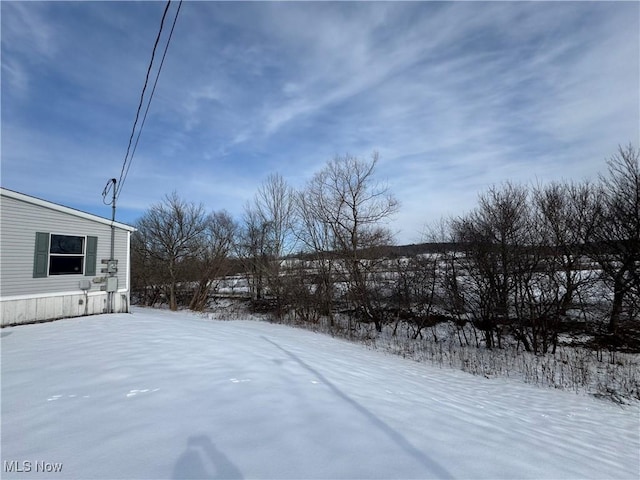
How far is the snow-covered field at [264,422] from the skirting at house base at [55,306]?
2.94 metres

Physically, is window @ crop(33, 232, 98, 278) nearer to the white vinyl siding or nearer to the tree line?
the white vinyl siding

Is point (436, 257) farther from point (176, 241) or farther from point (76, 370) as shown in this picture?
point (176, 241)

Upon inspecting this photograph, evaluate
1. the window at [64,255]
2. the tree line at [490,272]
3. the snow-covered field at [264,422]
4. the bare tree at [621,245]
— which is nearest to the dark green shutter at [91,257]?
the window at [64,255]

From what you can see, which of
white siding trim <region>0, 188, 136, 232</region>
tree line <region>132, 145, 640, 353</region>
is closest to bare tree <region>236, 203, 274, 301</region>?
tree line <region>132, 145, 640, 353</region>

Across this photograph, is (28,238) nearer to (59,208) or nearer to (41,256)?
(41,256)

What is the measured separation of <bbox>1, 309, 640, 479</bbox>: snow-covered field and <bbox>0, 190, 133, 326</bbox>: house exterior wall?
10.1 feet

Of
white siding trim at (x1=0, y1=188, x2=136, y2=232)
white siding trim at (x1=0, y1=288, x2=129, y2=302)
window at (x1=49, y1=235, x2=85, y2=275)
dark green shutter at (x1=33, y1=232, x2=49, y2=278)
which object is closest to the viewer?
white siding trim at (x1=0, y1=288, x2=129, y2=302)

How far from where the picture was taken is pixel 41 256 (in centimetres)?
844

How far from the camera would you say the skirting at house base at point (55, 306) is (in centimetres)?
781

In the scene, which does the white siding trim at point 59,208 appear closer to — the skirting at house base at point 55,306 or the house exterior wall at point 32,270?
the house exterior wall at point 32,270

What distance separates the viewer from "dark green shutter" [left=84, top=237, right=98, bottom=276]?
31.1 ft

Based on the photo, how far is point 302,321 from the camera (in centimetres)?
1702

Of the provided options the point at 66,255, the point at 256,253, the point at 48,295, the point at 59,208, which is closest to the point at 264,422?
the point at 48,295

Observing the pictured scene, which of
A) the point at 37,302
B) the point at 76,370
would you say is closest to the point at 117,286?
the point at 37,302
